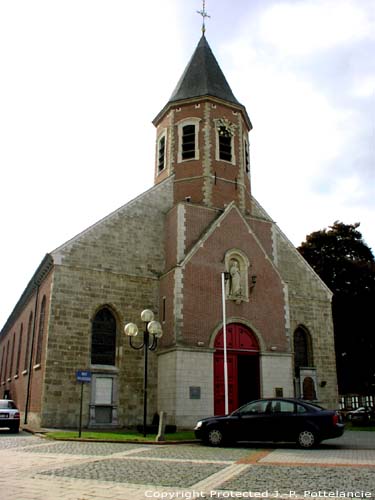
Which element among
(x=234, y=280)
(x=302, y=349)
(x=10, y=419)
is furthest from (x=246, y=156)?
(x=10, y=419)

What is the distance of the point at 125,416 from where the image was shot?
68.8 ft

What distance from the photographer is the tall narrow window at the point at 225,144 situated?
86.4ft

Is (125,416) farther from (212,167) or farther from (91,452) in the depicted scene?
(212,167)

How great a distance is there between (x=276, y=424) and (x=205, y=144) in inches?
642

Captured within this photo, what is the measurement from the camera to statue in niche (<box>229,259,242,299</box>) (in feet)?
74.2

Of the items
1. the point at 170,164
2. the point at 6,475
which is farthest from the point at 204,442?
the point at 170,164

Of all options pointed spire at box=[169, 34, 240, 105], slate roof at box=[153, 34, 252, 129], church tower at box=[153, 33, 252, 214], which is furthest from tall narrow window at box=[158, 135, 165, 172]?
pointed spire at box=[169, 34, 240, 105]

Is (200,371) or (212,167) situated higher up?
(212,167)

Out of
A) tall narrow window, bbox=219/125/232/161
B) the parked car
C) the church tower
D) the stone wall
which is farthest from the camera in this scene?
tall narrow window, bbox=219/125/232/161

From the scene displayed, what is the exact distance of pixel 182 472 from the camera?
8.93 meters

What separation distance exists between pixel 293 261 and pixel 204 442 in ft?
49.4

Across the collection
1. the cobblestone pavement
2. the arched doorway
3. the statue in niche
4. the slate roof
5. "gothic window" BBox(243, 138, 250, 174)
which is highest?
the slate roof

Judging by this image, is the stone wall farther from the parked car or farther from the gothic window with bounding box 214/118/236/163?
the gothic window with bounding box 214/118/236/163

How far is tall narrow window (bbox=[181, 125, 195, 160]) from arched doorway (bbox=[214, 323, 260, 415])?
31.3ft
